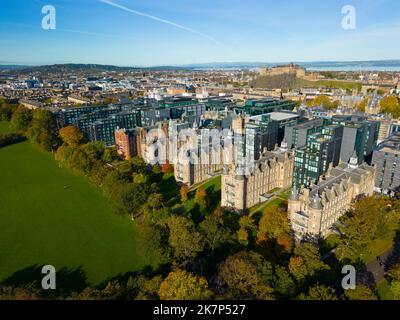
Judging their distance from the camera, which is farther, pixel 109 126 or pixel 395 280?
pixel 109 126

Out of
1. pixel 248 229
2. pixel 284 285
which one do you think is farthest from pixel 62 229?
pixel 284 285

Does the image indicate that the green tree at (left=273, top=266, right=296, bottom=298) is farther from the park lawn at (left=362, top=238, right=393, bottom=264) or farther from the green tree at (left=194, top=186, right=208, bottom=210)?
the green tree at (left=194, top=186, right=208, bottom=210)

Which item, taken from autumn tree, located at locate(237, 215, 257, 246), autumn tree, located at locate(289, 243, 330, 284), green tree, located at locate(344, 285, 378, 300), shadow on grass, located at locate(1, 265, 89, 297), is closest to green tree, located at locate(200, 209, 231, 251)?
autumn tree, located at locate(237, 215, 257, 246)

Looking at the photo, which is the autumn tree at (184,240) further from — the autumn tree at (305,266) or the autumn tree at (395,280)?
the autumn tree at (395,280)

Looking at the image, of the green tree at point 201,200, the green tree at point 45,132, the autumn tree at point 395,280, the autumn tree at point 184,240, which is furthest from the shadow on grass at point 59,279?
the green tree at point 45,132

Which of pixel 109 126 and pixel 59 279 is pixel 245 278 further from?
pixel 109 126
